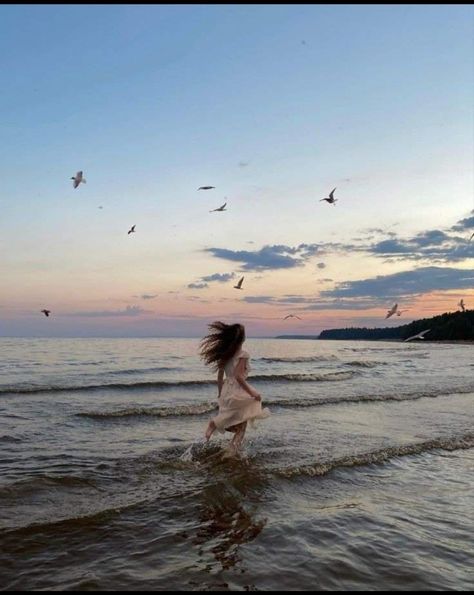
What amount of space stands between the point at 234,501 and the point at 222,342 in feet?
9.81

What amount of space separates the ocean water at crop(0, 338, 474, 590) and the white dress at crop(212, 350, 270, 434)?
0.85 m

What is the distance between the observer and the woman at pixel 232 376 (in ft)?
31.1

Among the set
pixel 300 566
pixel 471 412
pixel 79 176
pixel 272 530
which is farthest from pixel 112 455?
pixel 471 412

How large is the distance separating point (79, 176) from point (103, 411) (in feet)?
24.1

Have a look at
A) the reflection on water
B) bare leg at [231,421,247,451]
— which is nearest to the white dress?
bare leg at [231,421,247,451]

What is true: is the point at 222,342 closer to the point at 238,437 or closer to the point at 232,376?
the point at 232,376

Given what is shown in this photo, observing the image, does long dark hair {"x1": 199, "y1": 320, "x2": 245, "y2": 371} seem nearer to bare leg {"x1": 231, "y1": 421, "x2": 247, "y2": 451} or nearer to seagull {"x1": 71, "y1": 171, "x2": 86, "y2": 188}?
bare leg {"x1": 231, "y1": 421, "x2": 247, "y2": 451}

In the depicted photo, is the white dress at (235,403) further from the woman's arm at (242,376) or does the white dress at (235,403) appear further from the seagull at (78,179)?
the seagull at (78,179)

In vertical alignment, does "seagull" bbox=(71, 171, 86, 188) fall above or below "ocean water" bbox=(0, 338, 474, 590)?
above

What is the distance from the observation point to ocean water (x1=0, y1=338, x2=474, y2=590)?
521 centimetres

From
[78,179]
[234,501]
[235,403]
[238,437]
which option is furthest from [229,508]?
[78,179]

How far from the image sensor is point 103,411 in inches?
626

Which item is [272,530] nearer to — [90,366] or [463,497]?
[463,497]

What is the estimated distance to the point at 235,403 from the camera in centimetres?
953
